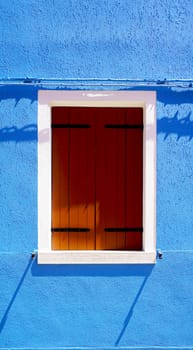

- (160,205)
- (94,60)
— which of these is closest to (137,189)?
(160,205)

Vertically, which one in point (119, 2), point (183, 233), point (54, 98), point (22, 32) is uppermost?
point (119, 2)

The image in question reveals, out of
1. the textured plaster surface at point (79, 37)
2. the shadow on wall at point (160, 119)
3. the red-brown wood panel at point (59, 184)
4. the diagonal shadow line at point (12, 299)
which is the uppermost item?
the textured plaster surface at point (79, 37)

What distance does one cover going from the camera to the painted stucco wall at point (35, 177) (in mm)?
4328

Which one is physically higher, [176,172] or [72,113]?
[72,113]

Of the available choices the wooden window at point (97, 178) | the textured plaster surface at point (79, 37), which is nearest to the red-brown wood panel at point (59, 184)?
the wooden window at point (97, 178)

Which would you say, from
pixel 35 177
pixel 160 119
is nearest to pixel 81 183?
pixel 35 177

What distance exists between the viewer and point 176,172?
4371mm

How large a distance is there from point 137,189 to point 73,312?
4.40 ft

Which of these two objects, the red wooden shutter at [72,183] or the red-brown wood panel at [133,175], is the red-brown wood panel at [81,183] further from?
the red-brown wood panel at [133,175]

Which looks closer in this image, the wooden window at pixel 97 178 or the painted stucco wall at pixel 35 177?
the painted stucco wall at pixel 35 177

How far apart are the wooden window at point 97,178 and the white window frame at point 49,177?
165 mm

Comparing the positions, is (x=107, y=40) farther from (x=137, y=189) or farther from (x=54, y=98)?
(x=137, y=189)

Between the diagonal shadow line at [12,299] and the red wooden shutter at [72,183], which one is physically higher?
the red wooden shutter at [72,183]

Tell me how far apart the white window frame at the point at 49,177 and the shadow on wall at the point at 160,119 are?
0.19 feet
